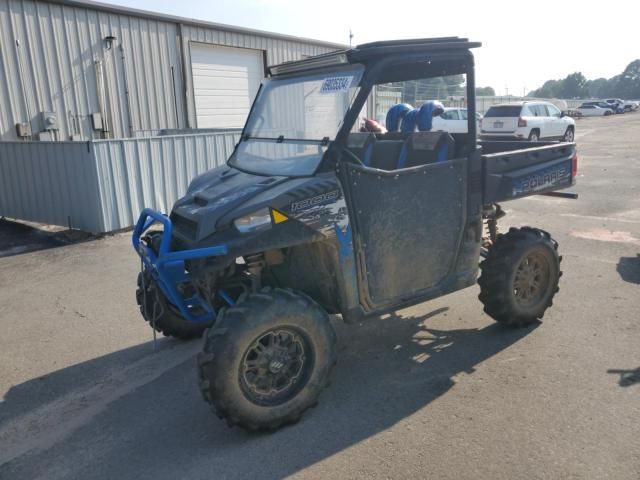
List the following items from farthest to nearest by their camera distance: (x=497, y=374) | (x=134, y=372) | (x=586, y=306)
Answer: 1. (x=586, y=306)
2. (x=134, y=372)
3. (x=497, y=374)

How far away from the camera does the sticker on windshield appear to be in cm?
366

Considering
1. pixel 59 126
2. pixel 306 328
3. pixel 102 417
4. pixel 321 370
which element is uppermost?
pixel 59 126

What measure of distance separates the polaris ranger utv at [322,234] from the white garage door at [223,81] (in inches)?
385

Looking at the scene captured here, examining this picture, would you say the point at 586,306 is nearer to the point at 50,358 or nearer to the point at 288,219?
the point at 288,219

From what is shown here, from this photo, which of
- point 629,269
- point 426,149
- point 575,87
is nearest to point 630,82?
point 575,87

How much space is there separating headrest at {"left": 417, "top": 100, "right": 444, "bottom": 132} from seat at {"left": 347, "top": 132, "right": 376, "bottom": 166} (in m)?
0.46

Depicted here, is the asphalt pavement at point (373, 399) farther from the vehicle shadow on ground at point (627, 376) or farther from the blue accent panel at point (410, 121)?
the blue accent panel at point (410, 121)

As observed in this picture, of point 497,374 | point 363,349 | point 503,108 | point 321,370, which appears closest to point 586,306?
point 497,374

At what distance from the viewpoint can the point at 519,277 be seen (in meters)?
4.57

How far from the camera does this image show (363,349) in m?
4.43

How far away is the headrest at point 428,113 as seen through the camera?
4727 millimetres

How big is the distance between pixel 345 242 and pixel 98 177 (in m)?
5.90

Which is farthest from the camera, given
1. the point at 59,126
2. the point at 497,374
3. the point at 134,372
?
the point at 59,126

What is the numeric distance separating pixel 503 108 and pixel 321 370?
19.1 meters
